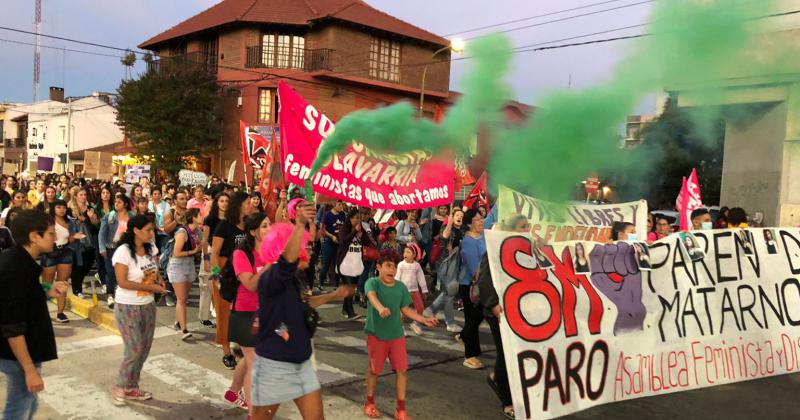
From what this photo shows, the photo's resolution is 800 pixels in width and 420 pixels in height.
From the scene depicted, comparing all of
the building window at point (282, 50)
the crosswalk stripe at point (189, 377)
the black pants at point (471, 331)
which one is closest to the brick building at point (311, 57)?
the building window at point (282, 50)

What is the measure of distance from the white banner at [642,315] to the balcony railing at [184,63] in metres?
26.8

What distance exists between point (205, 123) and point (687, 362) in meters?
27.5

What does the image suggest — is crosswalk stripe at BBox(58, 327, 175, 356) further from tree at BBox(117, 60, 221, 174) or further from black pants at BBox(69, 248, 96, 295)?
tree at BBox(117, 60, 221, 174)

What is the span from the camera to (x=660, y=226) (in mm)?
8047

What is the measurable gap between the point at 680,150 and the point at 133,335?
20.3 meters

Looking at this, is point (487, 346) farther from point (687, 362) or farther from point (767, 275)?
point (767, 275)

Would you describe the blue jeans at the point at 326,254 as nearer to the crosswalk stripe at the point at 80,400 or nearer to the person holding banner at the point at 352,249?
the person holding banner at the point at 352,249

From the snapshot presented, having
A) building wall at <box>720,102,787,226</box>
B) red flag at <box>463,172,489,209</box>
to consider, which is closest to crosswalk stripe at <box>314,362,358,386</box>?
red flag at <box>463,172,489,209</box>

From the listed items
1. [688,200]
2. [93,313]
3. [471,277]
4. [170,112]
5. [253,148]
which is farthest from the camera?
[170,112]

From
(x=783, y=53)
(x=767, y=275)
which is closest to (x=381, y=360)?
(x=767, y=275)

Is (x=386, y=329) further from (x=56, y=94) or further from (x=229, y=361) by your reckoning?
(x=56, y=94)

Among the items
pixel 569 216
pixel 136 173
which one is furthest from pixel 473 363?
pixel 136 173

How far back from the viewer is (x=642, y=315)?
16.5 ft

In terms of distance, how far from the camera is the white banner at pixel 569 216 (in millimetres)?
5664
